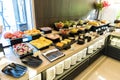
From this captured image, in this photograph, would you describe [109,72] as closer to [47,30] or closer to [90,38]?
[90,38]

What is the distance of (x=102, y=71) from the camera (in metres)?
2.31

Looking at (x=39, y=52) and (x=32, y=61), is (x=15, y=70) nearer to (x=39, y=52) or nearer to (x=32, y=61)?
(x=32, y=61)

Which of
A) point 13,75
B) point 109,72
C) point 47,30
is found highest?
point 47,30

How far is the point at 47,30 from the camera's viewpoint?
1.92 m

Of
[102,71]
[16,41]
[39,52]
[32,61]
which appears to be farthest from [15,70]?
[102,71]

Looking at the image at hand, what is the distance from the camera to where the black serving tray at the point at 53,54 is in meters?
1.26

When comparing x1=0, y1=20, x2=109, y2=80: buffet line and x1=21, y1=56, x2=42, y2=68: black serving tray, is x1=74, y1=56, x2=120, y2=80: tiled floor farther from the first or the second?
x1=21, y1=56, x2=42, y2=68: black serving tray

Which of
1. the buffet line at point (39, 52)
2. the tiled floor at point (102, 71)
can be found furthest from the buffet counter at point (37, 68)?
the tiled floor at point (102, 71)

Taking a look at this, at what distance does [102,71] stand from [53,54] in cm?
148

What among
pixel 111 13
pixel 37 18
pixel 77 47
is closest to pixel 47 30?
pixel 37 18

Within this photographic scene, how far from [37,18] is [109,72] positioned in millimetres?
1856

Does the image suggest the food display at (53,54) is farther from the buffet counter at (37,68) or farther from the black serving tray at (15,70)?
the black serving tray at (15,70)

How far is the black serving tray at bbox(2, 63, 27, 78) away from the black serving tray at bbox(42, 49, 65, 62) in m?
0.32

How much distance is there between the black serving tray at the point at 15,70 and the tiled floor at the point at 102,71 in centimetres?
134
